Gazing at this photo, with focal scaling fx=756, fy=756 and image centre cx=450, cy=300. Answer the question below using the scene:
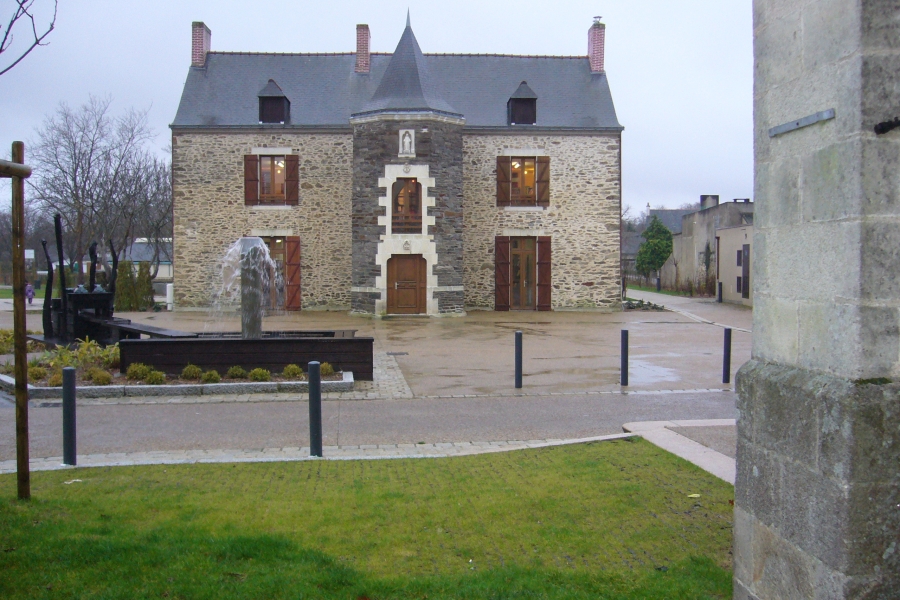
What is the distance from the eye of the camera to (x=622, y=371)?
36.1 feet

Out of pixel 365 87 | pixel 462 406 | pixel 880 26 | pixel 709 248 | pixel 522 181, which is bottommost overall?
pixel 462 406

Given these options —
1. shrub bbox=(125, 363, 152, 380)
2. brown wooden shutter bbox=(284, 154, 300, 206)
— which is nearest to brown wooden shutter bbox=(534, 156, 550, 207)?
brown wooden shutter bbox=(284, 154, 300, 206)

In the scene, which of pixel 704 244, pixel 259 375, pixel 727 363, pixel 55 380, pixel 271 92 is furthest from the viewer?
pixel 704 244

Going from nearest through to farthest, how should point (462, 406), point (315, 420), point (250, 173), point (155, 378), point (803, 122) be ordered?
point (803, 122)
point (315, 420)
point (462, 406)
point (155, 378)
point (250, 173)

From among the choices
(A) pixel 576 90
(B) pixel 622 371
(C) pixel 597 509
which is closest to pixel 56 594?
(C) pixel 597 509

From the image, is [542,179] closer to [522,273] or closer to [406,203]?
[522,273]

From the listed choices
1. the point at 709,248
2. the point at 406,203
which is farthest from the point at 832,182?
the point at 709,248

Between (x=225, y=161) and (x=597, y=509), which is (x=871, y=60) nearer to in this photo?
(x=597, y=509)

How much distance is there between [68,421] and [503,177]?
21.2m

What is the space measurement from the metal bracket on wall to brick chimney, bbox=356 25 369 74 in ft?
85.7

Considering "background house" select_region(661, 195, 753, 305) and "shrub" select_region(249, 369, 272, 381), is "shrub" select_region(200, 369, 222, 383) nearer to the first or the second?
"shrub" select_region(249, 369, 272, 381)

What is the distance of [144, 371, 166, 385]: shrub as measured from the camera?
10133mm

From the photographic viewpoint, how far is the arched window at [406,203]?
23.8 m

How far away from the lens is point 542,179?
2631cm
